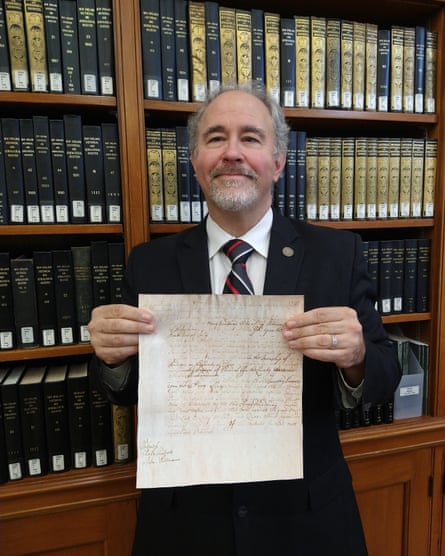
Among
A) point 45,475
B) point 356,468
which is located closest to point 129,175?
point 45,475

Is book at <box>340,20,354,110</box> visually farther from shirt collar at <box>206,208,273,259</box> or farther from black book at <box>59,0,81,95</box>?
black book at <box>59,0,81,95</box>

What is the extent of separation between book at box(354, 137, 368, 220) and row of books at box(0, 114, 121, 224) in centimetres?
79

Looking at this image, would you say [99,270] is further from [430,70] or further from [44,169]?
[430,70]

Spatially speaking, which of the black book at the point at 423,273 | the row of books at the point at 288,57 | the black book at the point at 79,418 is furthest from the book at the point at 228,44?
the black book at the point at 79,418

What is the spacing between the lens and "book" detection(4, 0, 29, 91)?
99 centimetres

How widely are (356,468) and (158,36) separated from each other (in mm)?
1558

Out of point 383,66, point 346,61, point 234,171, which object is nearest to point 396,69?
point 383,66

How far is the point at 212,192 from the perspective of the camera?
0.90 meters

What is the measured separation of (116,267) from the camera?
1.15m

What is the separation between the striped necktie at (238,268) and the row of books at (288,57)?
49 centimetres

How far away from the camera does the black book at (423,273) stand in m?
1.38

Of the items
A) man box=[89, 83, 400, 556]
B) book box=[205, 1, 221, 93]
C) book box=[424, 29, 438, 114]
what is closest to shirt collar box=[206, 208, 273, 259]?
man box=[89, 83, 400, 556]

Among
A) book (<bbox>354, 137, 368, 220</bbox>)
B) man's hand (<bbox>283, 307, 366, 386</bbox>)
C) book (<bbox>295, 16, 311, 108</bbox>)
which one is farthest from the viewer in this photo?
book (<bbox>354, 137, 368, 220</bbox>)

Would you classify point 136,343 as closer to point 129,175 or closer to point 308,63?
point 129,175
